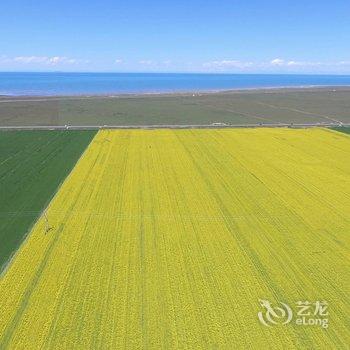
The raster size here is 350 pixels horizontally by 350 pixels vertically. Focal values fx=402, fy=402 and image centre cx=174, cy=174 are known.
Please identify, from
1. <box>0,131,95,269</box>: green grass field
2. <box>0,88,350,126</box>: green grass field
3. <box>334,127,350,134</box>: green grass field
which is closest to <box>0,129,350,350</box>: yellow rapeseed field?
<box>0,131,95,269</box>: green grass field

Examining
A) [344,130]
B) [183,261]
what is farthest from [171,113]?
[183,261]

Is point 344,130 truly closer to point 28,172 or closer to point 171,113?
point 171,113

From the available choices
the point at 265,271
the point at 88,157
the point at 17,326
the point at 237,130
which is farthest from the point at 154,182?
the point at 237,130

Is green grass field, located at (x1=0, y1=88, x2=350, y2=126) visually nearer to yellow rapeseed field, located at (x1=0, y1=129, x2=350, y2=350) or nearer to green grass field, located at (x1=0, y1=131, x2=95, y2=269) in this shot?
green grass field, located at (x1=0, y1=131, x2=95, y2=269)

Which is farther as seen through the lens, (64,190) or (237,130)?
(237,130)

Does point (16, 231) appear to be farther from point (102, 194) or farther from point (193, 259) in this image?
point (193, 259)
